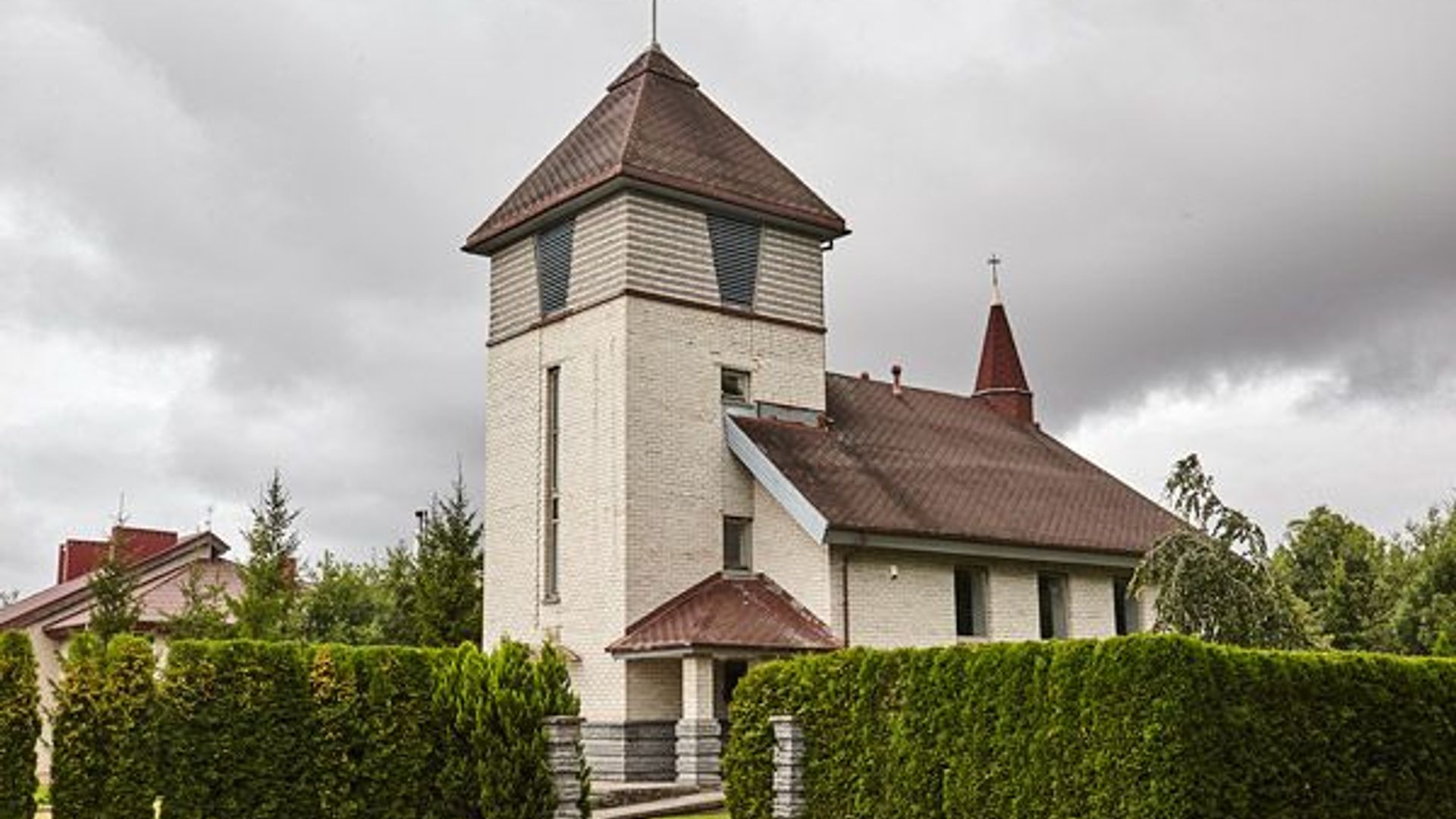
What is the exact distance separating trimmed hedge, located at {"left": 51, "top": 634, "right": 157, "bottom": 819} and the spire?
24.7m

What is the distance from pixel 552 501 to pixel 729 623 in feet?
16.2

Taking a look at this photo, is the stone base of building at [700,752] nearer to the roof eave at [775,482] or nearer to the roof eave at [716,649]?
the roof eave at [716,649]

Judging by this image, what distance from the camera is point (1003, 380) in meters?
38.0

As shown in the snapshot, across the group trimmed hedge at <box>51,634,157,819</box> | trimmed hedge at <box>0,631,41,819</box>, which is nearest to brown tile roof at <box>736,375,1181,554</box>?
trimmed hedge at <box>51,634,157,819</box>

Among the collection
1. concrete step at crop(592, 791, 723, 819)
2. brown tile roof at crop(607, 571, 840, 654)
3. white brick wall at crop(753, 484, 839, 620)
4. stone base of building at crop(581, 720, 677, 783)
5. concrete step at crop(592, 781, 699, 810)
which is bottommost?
concrete step at crop(592, 791, 723, 819)

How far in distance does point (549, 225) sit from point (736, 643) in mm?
9738

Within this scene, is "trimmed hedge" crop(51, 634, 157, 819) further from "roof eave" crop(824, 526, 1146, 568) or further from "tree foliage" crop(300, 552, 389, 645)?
"tree foliage" crop(300, 552, 389, 645)

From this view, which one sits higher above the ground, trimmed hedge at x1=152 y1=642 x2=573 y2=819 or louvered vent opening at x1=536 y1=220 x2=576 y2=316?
louvered vent opening at x1=536 y1=220 x2=576 y2=316

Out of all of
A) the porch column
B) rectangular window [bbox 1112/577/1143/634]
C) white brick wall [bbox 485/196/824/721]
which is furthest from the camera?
rectangular window [bbox 1112/577/1143/634]

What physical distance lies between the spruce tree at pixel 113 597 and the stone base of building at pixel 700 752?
11.8m

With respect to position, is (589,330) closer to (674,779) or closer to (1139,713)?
(674,779)

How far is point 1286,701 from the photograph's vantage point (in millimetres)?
15078

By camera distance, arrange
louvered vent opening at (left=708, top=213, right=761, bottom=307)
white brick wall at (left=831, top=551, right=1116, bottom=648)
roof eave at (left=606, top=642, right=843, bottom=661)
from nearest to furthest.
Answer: roof eave at (left=606, top=642, right=843, bottom=661) < white brick wall at (left=831, top=551, right=1116, bottom=648) < louvered vent opening at (left=708, top=213, right=761, bottom=307)

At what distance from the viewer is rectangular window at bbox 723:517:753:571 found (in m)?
28.2
